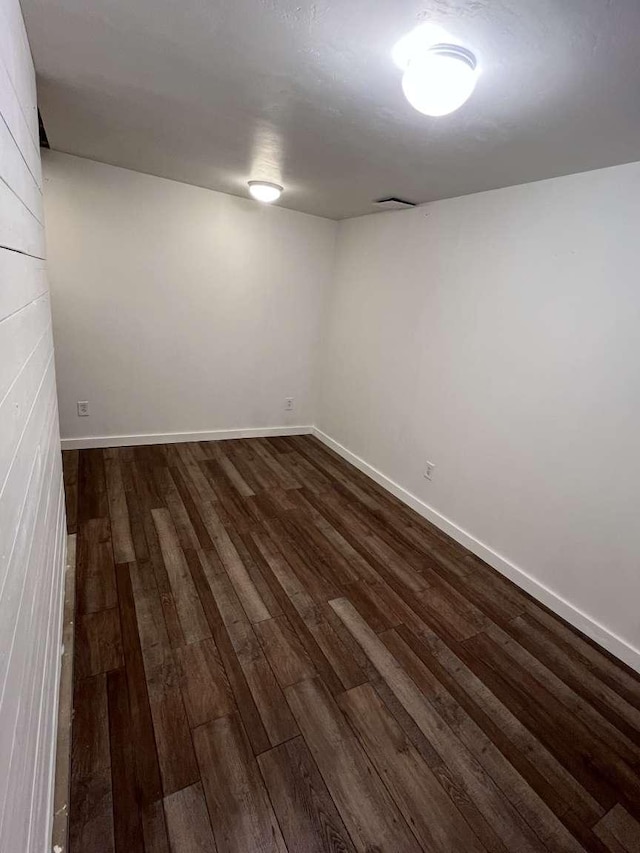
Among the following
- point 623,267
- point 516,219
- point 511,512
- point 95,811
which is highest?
point 516,219

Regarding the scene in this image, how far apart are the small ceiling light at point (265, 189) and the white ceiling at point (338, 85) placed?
385 mm

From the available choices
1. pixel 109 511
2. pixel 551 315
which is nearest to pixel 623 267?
pixel 551 315

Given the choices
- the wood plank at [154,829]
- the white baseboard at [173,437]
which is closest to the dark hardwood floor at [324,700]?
the wood plank at [154,829]

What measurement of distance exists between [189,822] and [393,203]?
136 inches

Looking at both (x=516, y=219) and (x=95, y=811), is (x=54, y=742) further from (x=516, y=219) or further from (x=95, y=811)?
(x=516, y=219)

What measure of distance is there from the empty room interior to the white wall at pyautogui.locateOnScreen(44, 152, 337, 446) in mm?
29

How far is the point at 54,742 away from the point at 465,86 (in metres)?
2.41

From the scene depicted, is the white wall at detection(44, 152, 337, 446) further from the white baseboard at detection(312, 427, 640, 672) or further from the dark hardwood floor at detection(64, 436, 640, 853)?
the white baseboard at detection(312, 427, 640, 672)

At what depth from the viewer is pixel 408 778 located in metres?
1.33

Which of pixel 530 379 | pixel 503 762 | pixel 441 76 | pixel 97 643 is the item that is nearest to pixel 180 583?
pixel 97 643

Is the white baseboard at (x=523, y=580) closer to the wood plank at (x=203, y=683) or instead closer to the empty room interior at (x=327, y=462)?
the empty room interior at (x=327, y=462)

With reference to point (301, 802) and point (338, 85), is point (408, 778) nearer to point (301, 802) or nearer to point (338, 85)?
point (301, 802)

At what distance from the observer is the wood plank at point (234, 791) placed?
113cm

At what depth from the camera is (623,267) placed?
1835 millimetres
